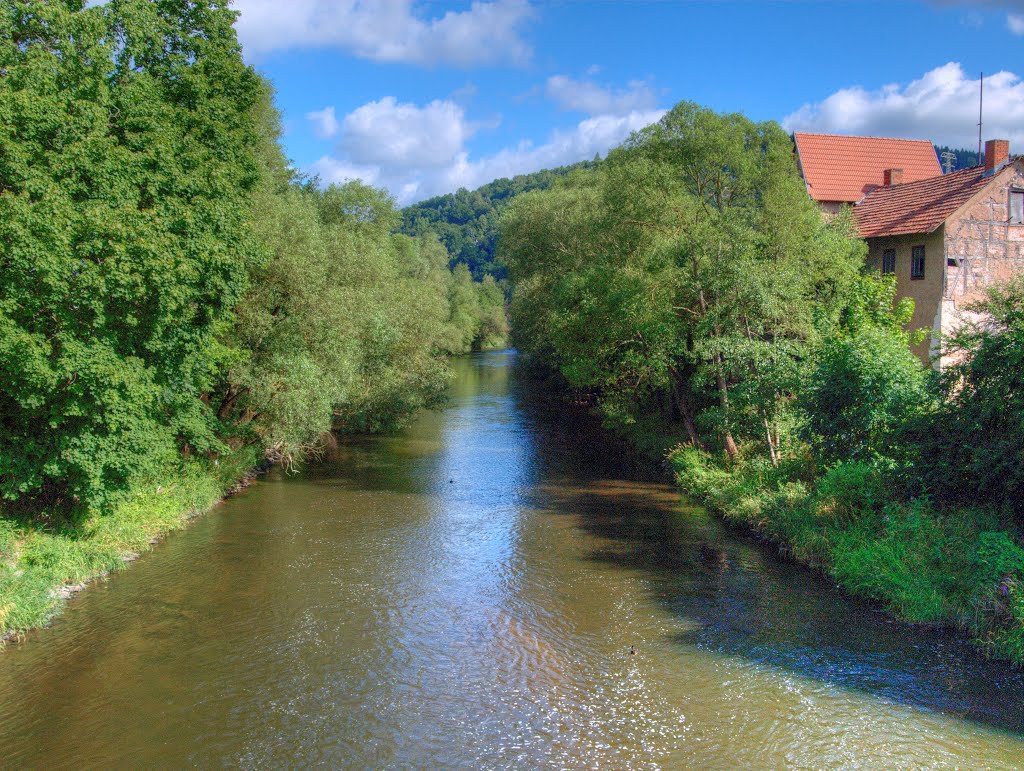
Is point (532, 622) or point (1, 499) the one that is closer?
point (532, 622)

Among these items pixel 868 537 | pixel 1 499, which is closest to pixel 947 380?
pixel 868 537

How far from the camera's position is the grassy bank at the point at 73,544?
1320 cm

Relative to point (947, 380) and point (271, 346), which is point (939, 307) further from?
point (271, 346)

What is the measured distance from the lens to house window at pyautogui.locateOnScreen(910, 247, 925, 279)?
89.1 feet

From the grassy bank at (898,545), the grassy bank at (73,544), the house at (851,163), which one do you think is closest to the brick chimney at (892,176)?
the house at (851,163)

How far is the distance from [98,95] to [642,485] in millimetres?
18608

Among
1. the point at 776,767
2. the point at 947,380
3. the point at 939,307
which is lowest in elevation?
the point at 776,767

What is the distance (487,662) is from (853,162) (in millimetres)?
32288

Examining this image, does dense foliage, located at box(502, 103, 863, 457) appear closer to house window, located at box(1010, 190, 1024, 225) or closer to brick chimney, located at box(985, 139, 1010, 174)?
house window, located at box(1010, 190, 1024, 225)

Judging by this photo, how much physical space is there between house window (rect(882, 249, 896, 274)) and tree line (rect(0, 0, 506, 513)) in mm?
21771

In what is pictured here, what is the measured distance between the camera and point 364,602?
571 inches

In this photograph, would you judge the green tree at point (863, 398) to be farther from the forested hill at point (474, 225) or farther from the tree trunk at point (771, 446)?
the forested hill at point (474, 225)

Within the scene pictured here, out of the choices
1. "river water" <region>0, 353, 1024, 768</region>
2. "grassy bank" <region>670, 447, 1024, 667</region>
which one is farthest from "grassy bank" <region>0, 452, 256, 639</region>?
"grassy bank" <region>670, 447, 1024, 667</region>

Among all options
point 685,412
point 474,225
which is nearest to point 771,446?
point 685,412
